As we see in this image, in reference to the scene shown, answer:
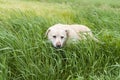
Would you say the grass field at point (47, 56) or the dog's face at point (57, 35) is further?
the dog's face at point (57, 35)

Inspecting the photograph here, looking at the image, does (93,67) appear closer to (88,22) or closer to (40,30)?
(40,30)

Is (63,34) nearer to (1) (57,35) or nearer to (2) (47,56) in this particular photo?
(1) (57,35)

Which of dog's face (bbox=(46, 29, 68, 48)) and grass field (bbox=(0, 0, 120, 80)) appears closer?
grass field (bbox=(0, 0, 120, 80))

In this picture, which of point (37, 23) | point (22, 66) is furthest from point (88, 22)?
point (22, 66)

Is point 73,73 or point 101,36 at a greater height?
point 101,36

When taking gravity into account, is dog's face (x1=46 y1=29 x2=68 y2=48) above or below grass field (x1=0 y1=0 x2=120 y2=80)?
above

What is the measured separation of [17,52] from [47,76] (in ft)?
→ 1.77

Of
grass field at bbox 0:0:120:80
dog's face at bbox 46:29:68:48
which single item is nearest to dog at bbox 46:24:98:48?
dog's face at bbox 46:29:68:48

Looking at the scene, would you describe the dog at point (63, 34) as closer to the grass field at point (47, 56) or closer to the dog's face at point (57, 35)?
the dog's face at point (57, 35)

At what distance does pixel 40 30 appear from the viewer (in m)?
5.35

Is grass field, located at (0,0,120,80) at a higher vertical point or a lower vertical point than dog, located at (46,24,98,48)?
lower

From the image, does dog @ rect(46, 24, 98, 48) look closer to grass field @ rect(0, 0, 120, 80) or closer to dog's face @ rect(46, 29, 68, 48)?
dog's face @ rect(46, 29, 68, 48)

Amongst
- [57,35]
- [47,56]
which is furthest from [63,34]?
[47,56]

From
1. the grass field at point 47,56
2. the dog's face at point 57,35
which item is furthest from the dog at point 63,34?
the grass field at point 47,56
